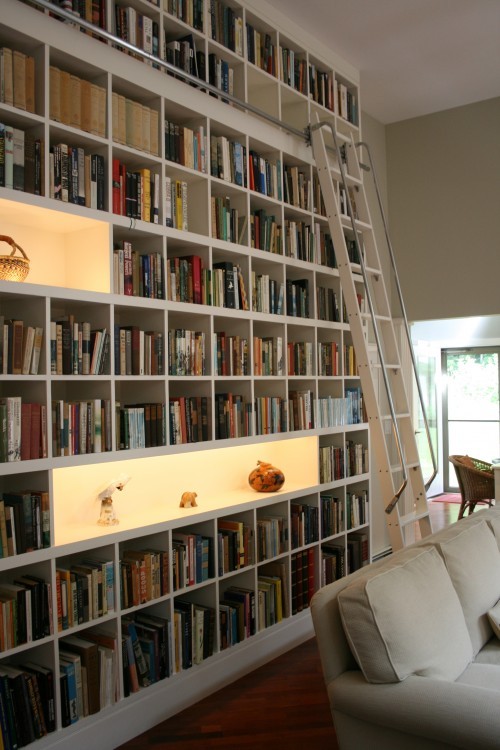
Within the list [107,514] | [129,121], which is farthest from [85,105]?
[107,514]

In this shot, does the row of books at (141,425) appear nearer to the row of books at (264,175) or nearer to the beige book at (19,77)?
the beige book at (19,77)

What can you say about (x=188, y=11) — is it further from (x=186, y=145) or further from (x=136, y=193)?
(x=136, y=193)

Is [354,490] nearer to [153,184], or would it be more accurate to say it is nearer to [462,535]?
[462,535]

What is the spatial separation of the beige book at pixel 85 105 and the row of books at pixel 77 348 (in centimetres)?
80

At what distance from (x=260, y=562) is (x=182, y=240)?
69.7 inches

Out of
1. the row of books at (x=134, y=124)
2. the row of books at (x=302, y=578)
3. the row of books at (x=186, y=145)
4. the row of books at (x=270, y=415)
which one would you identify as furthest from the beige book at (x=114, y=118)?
the row of books at (x=302, y=578)

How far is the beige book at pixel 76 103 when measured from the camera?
2.84 m

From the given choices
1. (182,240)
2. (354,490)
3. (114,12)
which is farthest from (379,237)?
(114,12)

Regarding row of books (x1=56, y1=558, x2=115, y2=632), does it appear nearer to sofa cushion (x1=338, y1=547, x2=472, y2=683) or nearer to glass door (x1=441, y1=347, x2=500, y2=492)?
sofa cushion (x1=338, y1=547, x2=472, y2=683)

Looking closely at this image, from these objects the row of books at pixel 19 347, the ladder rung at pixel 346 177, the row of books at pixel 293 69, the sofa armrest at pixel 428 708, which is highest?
the row of books at pixel 293 69

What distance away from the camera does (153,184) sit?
10.5 feet

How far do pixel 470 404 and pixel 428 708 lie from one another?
7730 millimetres

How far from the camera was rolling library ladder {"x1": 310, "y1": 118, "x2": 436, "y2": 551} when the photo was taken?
407 cm

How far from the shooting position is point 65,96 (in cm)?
280
